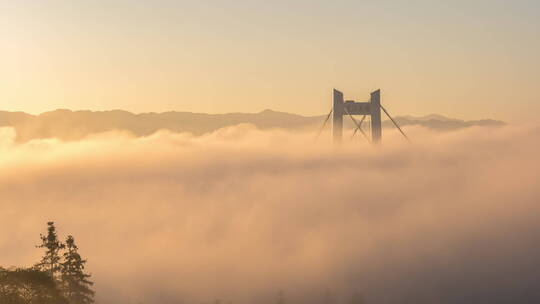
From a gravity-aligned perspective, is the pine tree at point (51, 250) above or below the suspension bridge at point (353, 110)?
below

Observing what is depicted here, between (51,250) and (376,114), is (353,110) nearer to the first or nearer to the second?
(376,114)

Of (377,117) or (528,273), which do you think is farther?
(528,273)

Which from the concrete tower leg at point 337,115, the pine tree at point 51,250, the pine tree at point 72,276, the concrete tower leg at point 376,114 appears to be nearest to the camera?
the pine tree at point 51,250

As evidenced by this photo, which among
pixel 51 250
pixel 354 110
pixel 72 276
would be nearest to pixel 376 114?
pixel 354 110

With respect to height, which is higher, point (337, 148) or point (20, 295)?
point (337, 148)

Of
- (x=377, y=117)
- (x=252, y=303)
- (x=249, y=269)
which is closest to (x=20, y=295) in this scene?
(x=377, y=117)

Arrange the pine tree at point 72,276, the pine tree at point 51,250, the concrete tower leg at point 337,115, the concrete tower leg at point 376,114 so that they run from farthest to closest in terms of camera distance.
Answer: the concrete tower leg at point 376,114 < the concrete tower leg at point 337,115 < the pine tree at point 72,276 < the pine tree at point 51,250

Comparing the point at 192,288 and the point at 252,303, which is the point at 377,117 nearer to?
the point at 252,303

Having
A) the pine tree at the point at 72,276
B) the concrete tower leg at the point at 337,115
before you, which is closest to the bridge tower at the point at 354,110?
the concrete tower leg at the point at 337,115

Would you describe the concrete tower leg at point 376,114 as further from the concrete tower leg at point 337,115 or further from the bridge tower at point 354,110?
the concrete tower leg at point 337,115
